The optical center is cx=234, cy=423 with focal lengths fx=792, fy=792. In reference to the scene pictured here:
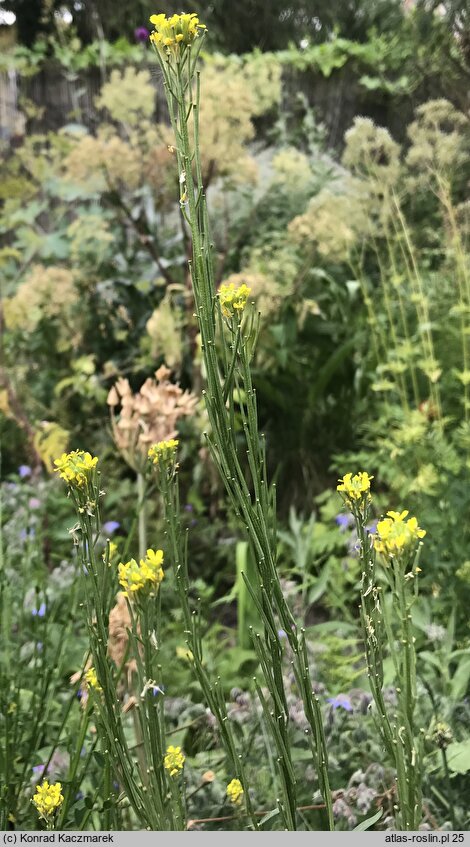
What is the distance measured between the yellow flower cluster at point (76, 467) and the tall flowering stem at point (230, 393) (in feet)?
0.29

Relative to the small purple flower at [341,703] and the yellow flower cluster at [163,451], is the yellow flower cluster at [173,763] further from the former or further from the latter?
the small purple flower at [341,703]

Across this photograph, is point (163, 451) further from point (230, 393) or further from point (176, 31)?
point (176, 31)

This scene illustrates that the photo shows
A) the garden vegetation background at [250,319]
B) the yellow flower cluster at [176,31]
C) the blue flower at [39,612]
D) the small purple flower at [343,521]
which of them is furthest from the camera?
the small purple flower at [343,521]

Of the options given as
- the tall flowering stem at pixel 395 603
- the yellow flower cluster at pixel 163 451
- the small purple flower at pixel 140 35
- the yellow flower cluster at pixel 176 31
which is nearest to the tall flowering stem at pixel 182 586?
the yellow flower cluster at pixel 163 451

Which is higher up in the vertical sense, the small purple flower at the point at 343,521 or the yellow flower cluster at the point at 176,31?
the yellow flower cluster at the point at 176,31

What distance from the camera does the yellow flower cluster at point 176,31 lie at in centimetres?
53

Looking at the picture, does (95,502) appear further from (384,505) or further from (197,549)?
(197,549)

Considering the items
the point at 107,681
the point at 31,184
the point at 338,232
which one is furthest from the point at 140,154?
the point at 107,681

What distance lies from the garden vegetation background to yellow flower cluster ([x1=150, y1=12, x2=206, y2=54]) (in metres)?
0.53

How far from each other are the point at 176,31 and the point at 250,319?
762 mm

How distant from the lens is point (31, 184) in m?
1.73

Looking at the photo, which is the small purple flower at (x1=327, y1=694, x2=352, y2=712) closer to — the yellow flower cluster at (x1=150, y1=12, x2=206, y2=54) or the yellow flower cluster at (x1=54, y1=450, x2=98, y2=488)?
the yellow flower cluster at (x1=54, y1=450, x2=98, y2=488)

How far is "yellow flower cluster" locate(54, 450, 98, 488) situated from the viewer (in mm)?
559

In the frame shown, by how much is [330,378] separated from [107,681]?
→ 1051 mm
